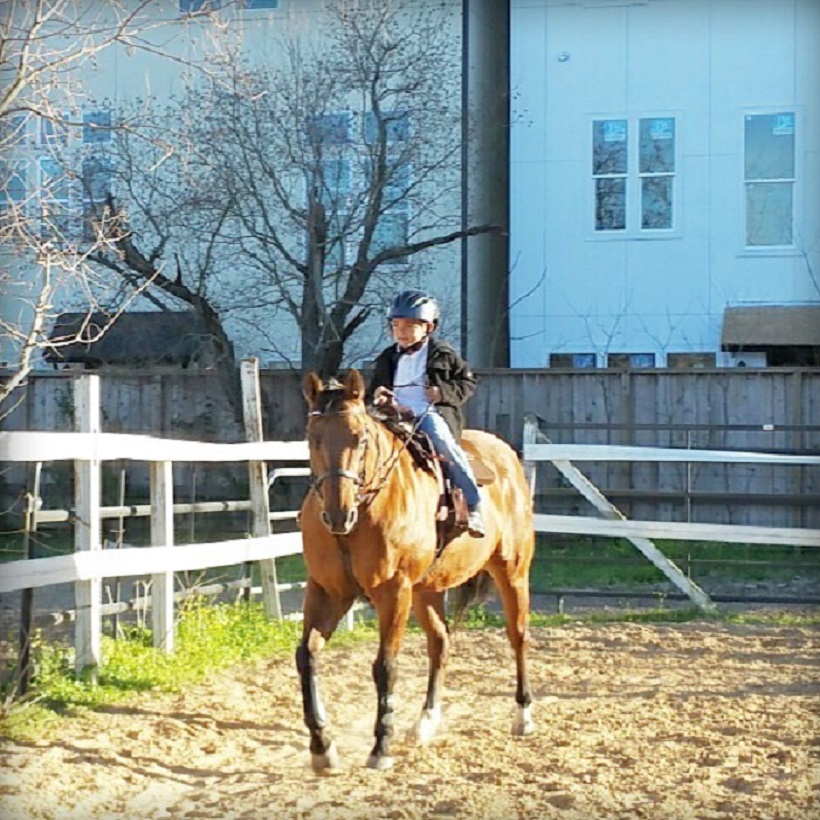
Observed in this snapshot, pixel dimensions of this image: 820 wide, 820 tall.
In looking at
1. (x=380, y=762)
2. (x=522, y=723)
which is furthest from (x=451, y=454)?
(x=380, y=762)

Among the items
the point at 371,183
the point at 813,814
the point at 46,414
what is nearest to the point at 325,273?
the point at 371,183

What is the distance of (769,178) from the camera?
16.5m

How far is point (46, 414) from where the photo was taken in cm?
1730

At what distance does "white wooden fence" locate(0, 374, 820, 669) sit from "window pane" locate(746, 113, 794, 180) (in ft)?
20.9

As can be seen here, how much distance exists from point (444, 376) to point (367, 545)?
1.09 meters

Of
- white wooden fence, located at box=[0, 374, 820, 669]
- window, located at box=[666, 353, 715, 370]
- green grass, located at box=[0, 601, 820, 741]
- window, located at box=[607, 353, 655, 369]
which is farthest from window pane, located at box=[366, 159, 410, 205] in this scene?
green grass, located at box=[0, 601, 820, 741]

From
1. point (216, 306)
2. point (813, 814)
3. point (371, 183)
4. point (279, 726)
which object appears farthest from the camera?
point (216, 306)

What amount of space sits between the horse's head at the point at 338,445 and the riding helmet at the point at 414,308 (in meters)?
0.69

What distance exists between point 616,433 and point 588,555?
2.36 m

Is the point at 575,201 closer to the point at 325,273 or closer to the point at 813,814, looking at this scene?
the point at 325,273

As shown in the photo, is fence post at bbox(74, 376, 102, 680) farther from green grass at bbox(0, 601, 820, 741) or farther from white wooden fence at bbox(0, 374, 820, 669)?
green grass at bbox(0, 601, 820, 741)

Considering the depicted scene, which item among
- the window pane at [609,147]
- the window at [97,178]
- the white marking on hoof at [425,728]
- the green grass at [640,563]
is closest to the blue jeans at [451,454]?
the white marking on hoof at [425,728]

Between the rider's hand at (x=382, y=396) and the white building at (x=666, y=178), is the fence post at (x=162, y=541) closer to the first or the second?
the rider's hand at (x=382, y=396)

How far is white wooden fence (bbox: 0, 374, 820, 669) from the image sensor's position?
6898 millimetres
